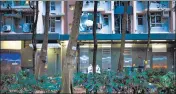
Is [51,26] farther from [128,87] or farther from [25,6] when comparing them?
[128,87]

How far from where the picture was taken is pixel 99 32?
123 feet

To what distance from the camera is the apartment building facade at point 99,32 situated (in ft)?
119

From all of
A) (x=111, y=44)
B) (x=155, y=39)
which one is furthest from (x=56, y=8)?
(x=155, y=39)

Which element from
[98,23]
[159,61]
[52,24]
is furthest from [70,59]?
[52,24]

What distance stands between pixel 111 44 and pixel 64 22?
16.7 ft

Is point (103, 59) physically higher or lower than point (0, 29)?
lower

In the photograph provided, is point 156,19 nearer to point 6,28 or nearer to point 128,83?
point 6,28

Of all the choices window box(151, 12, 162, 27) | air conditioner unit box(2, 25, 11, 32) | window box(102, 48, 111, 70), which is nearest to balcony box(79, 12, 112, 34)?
window box(102, 48, 111, 70)

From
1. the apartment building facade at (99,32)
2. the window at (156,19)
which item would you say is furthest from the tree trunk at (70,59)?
the window at (156,19)

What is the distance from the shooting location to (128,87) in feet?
32.6

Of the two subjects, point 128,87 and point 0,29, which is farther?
point 0,29

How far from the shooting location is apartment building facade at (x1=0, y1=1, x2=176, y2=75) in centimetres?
3638

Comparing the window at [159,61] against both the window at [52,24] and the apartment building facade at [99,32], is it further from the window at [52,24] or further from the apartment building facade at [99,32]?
the window at [52,24]

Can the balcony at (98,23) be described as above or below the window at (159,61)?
above
